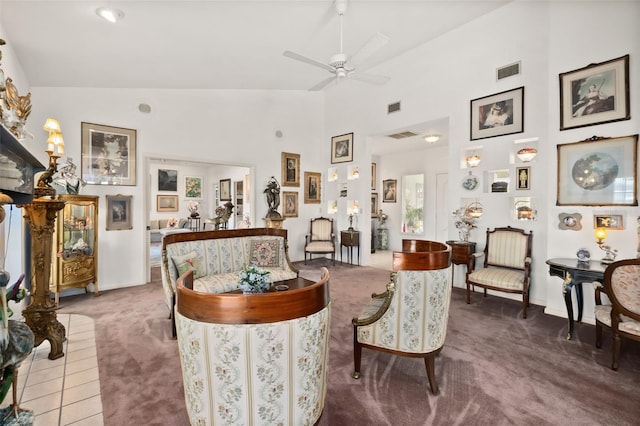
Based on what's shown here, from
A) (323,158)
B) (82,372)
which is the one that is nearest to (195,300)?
(82,372)

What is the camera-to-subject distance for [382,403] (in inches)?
80.2

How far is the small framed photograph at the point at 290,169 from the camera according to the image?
6.91 metres

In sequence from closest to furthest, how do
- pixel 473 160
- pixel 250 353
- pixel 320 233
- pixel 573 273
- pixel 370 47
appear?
pixel 250 353 → pixel 573 273 → pixel 370 47 → pixel 473 160 → pixel 320 233

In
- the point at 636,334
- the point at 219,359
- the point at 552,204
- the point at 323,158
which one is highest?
the point at 323,158

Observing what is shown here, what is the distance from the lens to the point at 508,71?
4.30 metres

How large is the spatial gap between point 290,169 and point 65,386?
17.7ft

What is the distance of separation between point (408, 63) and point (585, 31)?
2.60m

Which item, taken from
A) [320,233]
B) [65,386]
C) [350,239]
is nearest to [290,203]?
[320,233]

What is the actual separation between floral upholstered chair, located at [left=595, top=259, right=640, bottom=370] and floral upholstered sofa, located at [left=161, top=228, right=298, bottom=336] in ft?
10.2

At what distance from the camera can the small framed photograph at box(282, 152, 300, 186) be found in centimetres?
691

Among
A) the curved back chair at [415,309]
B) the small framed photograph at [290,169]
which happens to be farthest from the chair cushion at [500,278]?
the small framed photograph at [290,169]

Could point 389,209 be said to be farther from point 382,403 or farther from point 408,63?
point 382,403

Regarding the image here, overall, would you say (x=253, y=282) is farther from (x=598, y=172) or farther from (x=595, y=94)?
(x=595, y=94)

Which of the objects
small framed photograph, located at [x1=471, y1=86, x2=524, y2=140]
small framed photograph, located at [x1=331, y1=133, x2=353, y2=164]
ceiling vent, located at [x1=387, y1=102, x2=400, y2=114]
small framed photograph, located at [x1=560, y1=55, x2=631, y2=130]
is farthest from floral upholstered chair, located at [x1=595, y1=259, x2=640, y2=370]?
small framed photograph, located at [x1=331, y1=133, x2=353, y2=164]
